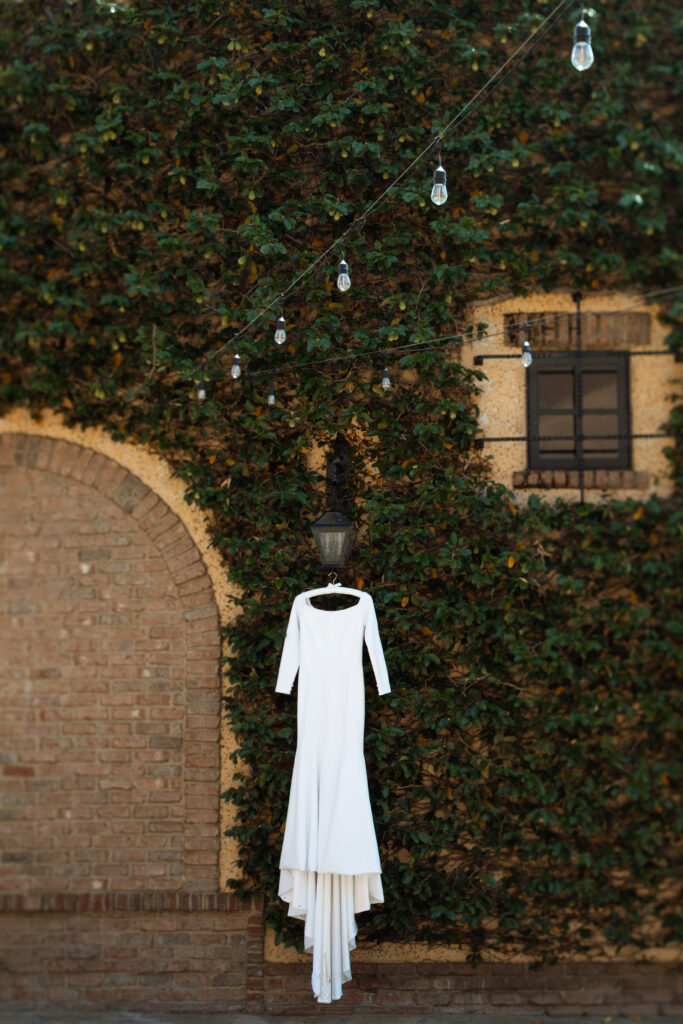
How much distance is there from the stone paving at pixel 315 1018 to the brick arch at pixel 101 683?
569mm

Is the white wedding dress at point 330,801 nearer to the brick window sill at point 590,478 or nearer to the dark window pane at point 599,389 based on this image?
the brick window sill at point 590,478

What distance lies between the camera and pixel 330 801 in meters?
3.97

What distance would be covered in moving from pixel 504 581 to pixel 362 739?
105 centimetres

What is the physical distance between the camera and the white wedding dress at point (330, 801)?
392cm

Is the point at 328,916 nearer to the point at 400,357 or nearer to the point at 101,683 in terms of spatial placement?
the point at 101,683

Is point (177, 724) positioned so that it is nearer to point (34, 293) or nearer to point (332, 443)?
point (332, 443)

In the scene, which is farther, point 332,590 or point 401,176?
point 401,176

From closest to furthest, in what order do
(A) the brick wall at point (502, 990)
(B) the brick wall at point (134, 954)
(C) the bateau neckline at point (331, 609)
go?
(C) the bateau neckline at point (331, 609) < (A) the brick wall at point (502, 990) < (B) the brick wall at point (134, 954)

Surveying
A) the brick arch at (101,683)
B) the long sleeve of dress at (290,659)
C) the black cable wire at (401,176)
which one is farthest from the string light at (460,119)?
the long sleeve of dress at (290,659)

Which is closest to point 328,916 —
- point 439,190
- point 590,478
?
point 590,478

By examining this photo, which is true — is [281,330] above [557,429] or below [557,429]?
above

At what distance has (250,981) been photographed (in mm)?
4418

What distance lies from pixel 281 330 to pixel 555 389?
4.78 feet

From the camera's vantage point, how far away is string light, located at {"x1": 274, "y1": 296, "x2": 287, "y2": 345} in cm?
423
